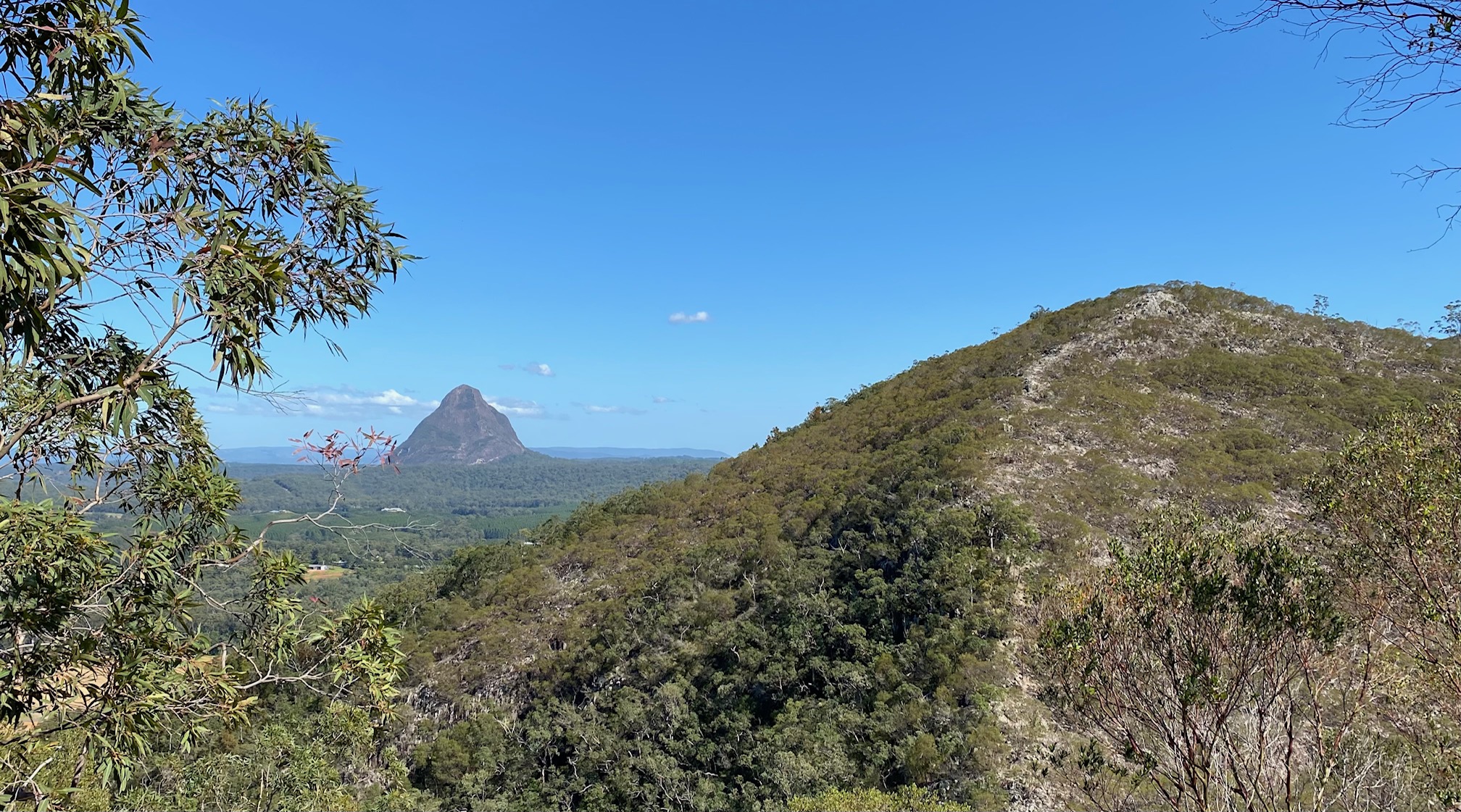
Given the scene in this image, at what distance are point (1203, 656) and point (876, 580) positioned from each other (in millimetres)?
17571

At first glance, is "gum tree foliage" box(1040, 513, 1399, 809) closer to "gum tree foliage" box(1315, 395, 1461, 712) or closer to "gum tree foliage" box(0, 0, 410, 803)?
"gum tree foliage" box(1315, 395, 1461, 712)

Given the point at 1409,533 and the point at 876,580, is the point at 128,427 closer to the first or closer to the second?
the point at 1409,533

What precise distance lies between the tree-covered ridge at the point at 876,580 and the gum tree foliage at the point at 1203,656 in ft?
28.5

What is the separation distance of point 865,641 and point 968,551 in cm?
450

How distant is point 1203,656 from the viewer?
607 cm

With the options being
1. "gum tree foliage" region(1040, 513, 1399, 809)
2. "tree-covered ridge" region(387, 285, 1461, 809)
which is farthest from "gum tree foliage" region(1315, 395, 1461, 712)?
"tree-covered ridge" region(387, 285, 1461, 809)

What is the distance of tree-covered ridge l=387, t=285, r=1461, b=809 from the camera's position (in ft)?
60.5

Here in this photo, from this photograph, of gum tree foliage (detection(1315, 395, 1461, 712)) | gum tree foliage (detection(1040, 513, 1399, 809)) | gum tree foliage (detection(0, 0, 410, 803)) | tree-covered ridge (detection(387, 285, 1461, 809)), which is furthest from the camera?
tree-covered ridge (detection(387, 285, 1461, 809))

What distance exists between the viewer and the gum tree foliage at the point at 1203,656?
20.5 ft

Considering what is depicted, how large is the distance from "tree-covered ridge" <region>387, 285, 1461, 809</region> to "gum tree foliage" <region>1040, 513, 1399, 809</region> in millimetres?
8684

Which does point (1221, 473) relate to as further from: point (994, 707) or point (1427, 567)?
point (1427, 567)

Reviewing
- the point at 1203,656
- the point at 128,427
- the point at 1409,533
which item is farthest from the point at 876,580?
the point at 128,427

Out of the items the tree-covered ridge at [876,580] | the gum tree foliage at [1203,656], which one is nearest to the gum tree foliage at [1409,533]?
the gum tree foliage at [1203,656]

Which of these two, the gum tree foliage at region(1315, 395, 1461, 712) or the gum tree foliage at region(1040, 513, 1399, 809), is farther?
the gum tree foliage at region(1315, 395, 1461, 712)
